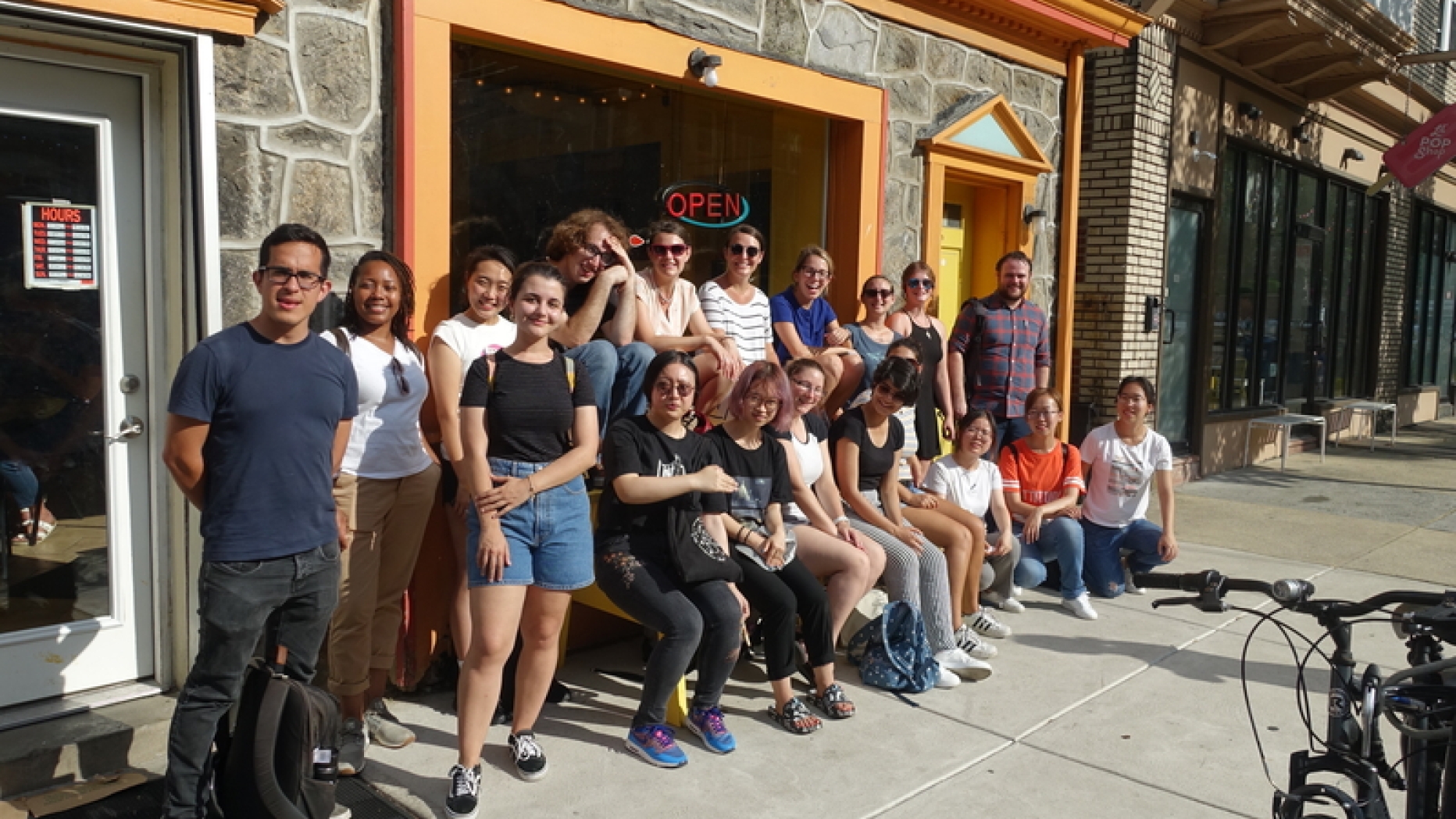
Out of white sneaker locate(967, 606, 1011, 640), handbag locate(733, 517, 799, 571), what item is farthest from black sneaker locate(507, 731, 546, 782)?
white sneaker locate(967, 606, 1011, 640)

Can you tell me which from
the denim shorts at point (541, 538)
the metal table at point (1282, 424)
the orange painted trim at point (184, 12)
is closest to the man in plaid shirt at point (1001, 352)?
the denim shorts at point (541, 538)

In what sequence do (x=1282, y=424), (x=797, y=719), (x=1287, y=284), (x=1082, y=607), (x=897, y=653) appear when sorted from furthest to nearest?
(x=1287, y=284) → (x=1282, y=424) → (x=1082, y=607) → (x=897, y=653) → (x=797, y=719)

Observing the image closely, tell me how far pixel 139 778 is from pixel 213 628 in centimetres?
94

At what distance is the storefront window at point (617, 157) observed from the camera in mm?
4852

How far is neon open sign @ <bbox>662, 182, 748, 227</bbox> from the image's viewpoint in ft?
19.2

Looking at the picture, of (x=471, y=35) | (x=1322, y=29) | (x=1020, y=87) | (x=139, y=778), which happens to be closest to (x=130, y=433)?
(x=139, y=778)

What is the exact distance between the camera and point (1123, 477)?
634 centimetres

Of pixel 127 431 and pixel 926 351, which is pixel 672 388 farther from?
pixel 926 351

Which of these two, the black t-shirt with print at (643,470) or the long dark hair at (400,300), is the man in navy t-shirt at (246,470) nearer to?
the long dark hair at (400,300)

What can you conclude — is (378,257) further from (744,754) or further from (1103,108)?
(1103,108)

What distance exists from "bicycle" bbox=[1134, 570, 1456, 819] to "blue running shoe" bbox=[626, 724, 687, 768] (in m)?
1.99

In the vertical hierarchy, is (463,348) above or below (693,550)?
above

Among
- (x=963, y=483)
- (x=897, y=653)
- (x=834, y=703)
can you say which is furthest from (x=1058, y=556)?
(x=834, y=703)

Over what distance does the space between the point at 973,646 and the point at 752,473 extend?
5.03ft
